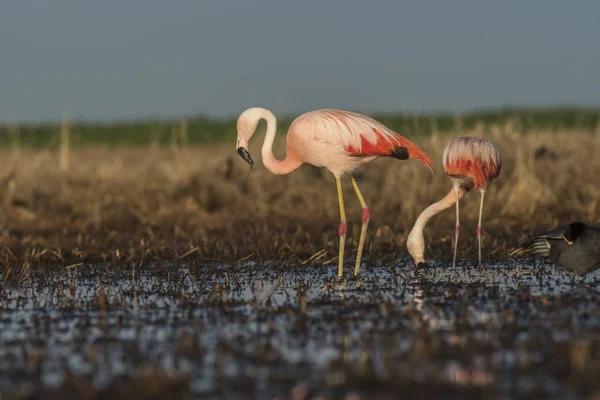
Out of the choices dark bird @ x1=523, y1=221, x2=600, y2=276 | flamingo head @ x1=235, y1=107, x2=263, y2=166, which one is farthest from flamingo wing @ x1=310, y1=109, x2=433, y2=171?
dark bird @ x1=523, y1=221, x2=600, y2=276

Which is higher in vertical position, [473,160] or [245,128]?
[245,128]

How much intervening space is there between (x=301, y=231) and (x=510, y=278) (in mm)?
4259

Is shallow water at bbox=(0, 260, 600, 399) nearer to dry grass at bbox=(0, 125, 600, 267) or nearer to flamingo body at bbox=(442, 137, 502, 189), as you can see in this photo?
flamingo body at bbox=(442, 137, 502, 189)

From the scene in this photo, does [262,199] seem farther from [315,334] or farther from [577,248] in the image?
[315,334]

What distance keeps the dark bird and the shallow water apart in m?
0.20

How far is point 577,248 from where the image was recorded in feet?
24.0

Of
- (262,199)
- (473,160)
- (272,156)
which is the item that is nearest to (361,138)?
(272,156)

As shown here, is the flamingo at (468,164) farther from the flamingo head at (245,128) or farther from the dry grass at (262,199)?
the dry grass at (262,199)

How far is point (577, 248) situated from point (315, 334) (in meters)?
2.88

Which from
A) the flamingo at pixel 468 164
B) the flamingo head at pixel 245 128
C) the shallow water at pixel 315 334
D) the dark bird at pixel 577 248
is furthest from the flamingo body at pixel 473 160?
the flamingo head at pixel 245 128

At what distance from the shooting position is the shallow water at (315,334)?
412 centimetres

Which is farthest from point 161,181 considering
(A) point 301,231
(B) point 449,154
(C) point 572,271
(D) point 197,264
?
(C) point 572,271

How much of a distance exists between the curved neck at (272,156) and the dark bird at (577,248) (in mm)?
2610

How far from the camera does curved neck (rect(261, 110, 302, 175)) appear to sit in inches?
346
